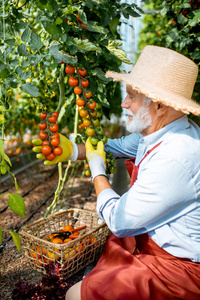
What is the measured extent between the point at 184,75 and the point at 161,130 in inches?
9.0

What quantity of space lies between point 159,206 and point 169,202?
0.12ft

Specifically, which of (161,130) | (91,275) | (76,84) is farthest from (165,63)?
(91,275)

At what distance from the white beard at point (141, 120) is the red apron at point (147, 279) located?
449mm

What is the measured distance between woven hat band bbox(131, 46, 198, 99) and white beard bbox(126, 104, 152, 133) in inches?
4.7

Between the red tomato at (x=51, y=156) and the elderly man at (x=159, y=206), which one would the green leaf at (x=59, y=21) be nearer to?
the elderly man at (x=159, y=206)

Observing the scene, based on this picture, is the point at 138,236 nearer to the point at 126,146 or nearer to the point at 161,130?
the point at 161,130

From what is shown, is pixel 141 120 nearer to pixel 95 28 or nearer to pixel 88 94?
pixel 88 94

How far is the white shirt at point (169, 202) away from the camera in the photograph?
978 mm

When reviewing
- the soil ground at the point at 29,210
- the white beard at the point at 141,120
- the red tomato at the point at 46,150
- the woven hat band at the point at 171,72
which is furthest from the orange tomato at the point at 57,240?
the woven hat band at the point at 171,72

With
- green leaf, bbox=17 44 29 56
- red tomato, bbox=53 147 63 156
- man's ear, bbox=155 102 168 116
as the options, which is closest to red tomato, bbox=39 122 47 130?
red tomato, bbox=53 147 63 156

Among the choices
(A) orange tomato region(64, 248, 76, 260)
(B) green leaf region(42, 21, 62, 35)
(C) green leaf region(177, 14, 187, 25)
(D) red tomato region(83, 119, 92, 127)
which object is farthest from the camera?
(C) green leaf region(177, 14, 187, 25)

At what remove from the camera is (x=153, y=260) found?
1.05 metres

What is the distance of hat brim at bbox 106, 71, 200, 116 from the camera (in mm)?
1006

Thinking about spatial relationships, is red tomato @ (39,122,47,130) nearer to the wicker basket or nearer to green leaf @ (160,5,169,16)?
the wicker basket
